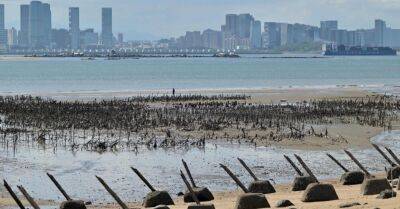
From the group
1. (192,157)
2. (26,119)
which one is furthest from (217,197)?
(26,119)

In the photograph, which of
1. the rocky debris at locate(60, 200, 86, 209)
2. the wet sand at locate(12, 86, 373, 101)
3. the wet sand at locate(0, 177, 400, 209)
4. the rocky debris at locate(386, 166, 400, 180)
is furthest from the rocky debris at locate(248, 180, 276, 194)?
the wet sand at locate(12, 86, 373, 101)

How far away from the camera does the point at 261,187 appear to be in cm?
2203

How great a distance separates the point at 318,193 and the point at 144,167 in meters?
9.11

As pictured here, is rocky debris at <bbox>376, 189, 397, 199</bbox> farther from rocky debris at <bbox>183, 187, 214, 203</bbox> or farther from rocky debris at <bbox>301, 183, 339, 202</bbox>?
rocky debris at <bbox>183, 187, 214, 203</bbox>

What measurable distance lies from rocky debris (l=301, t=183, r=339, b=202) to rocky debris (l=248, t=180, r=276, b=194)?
2.08m

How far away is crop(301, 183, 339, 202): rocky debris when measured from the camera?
19.8 metres

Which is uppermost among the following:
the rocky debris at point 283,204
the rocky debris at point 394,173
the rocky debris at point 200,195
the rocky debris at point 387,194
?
the rocky debris at point 387,194

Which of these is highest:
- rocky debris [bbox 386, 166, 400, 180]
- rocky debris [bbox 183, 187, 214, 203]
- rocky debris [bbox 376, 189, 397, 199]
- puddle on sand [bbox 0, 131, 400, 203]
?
rocky debris [bbox 376, 189, 397, 199]

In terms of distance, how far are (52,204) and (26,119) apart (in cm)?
2026

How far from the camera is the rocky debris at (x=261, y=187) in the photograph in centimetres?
2183

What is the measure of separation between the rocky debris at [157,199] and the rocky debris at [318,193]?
3.16 m

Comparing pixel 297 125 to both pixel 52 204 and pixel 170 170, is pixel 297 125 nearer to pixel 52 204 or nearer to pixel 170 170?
pixel 170 170

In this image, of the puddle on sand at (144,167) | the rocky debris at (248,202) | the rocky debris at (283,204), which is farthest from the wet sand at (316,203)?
the puddle on sand at (144,167)

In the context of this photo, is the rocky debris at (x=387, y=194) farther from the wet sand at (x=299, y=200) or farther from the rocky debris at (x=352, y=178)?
the rocky debris at (x=352, y=178)
